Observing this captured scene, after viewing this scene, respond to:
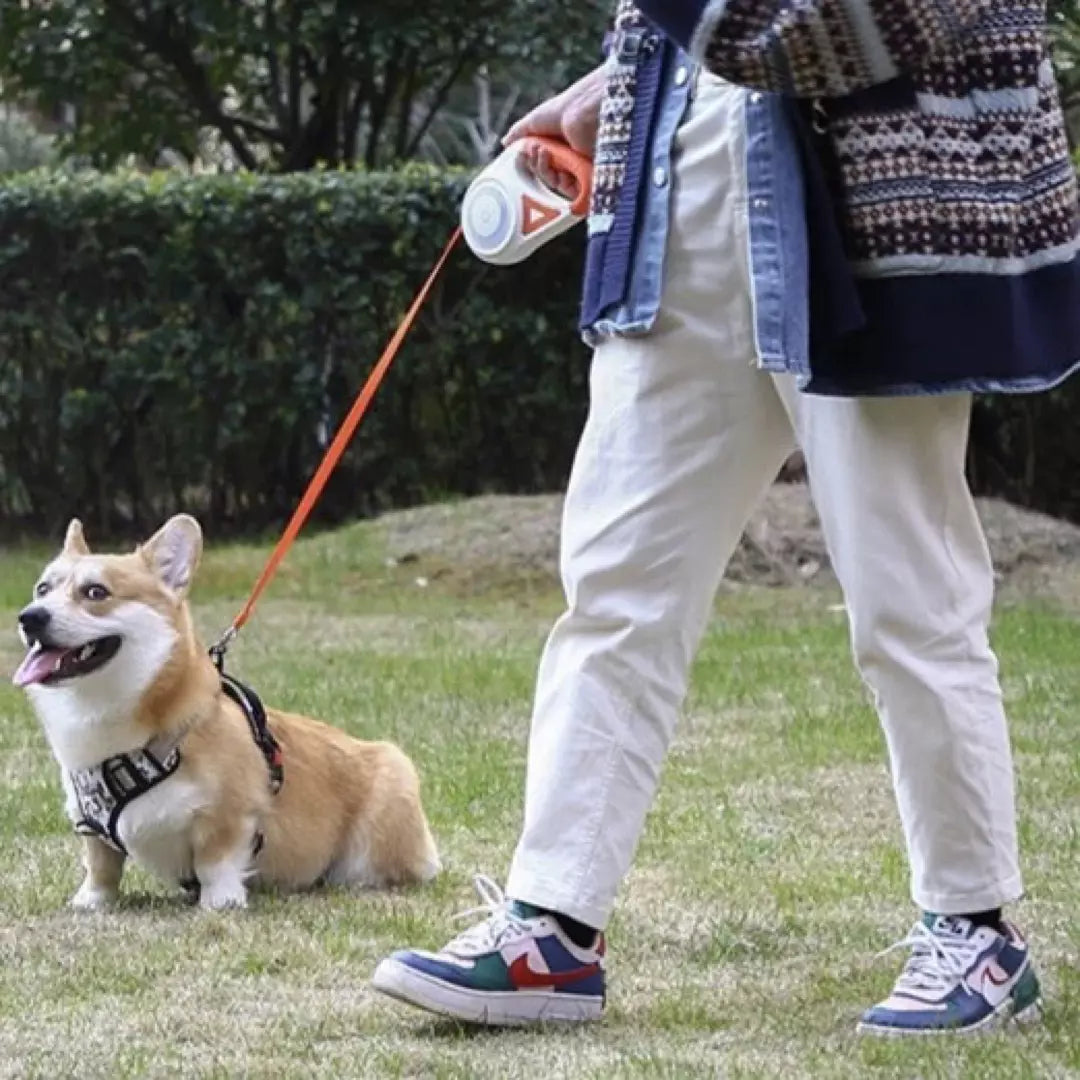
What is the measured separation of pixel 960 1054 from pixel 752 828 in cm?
207

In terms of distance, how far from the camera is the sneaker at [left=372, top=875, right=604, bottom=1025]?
3.38 m

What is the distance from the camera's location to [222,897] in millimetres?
4578

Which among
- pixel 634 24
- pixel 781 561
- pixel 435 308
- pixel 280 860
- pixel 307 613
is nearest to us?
pixel 634 24

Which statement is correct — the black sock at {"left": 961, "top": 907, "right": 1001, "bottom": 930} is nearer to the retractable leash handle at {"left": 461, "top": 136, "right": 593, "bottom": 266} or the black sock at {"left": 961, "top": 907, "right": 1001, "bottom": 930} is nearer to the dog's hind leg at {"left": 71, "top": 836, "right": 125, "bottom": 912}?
the retractable leash handle at {"left": 461, "top": 136, "right": 593, "bottom": 266}

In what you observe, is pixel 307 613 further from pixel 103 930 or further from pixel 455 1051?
pixel 455 1051

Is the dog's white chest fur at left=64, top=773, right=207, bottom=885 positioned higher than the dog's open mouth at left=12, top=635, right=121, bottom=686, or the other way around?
the dog's open mouth at left=12, top=635, right=121, bottom=686

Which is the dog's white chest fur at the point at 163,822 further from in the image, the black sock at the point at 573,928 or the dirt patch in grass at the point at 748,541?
the dirt patch in grass at the point at 748,541

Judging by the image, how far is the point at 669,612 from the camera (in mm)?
3373

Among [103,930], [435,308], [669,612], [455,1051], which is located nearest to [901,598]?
[669,612]

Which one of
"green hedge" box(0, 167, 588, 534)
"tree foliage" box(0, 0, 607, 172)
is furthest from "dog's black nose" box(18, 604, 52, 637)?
"tree foliage" box(0, 0, 607, 172)

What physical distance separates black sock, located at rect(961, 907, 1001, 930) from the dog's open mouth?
1.95 metres

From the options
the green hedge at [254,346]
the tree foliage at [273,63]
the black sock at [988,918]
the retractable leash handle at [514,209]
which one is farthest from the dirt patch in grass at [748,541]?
the black sock at [988,918]

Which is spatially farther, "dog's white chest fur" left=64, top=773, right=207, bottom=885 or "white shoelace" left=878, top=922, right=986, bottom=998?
"dog's white chest fur" left=64, top=773, right=207, bottom=885

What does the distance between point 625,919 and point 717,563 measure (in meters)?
1.11
